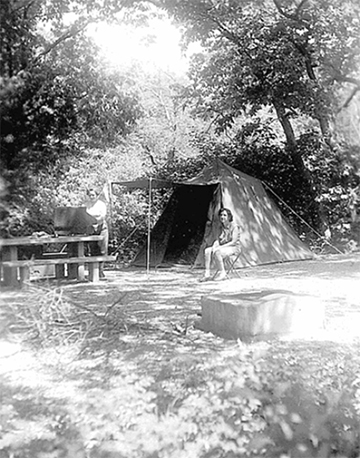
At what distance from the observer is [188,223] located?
10.2 meters

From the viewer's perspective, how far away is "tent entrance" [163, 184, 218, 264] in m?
9.93

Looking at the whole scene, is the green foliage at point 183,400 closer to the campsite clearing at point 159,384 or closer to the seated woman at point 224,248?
the campsite clearing at point 159,384

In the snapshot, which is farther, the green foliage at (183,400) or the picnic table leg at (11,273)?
the picnic table leg at (11,273)

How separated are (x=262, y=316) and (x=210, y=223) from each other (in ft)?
18.1

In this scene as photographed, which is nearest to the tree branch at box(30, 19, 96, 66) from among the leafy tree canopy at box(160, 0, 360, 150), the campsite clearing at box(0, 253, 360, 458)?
the leafy tree canopy at box(160, 0, 360, 150)

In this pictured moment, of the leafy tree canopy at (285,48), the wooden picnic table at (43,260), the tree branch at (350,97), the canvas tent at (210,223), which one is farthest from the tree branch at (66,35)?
the tree branch at (350,97)

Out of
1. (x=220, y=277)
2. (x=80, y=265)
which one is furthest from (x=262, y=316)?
(x=80, y=265)

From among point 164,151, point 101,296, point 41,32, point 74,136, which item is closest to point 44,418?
point 101,296

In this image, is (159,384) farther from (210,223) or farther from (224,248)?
(210,223)

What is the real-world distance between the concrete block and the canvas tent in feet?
16.0

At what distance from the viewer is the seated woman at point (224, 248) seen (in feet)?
26.3

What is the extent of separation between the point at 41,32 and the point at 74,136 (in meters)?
2.22

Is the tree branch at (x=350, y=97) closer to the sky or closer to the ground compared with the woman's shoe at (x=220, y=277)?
closer to the sky

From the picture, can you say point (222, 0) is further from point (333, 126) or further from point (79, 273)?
point (79, 273)
